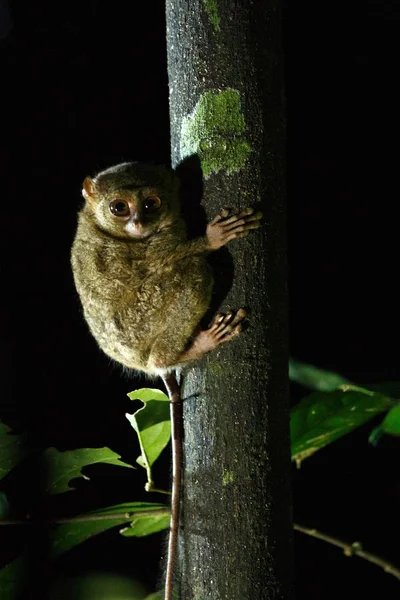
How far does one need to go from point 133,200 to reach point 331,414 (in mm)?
969

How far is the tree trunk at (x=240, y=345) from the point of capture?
150 cm

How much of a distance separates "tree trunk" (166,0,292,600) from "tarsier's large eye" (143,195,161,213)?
1.77 feet

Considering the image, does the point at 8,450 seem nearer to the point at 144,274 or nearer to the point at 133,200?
the point at 144,274

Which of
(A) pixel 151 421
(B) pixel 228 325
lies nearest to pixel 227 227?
(B) pixel 228 325

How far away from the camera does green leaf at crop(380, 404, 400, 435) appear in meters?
1.46

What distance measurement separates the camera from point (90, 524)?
5.98 feet

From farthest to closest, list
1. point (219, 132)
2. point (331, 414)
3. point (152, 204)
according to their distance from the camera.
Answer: point (152, 204)
point (331, 414)
point (219, 132)

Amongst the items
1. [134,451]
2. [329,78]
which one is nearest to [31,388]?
[134,451]

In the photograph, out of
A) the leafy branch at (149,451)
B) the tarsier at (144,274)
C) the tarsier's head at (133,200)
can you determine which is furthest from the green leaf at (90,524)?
the tarsier's head at (133,200)

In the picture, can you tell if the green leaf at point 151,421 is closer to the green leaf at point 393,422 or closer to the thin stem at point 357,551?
the thin stem at point 357,551

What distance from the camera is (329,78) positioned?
519 cm

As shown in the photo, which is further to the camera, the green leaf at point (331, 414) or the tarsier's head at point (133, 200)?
the tarsier's head at point (133, 200)

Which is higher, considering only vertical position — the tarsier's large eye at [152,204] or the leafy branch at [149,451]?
the tarsier's large eye at [152,204]

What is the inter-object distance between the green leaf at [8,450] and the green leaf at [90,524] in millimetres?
197
